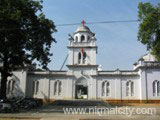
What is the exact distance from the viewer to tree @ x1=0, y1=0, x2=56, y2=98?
2202 cm

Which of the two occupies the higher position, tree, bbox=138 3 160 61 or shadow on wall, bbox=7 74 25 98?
tree, bbox=138 3 160 61

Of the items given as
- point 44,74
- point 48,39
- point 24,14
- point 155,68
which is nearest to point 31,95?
point 44,74

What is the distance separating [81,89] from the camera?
4131cm

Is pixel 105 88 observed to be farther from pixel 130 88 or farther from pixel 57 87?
pixel 57 87

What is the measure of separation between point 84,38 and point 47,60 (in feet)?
52.0

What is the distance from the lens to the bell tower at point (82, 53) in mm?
39156

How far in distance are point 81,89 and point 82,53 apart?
684 centimetres

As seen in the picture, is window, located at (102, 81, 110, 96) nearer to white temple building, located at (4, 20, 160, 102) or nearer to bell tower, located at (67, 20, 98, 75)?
white temple building, located at (4, 20, 160, 102)

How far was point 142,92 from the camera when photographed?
37.7 metres

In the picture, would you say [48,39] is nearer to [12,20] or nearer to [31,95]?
[12,20]

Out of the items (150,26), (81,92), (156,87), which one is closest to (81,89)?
(81,92)

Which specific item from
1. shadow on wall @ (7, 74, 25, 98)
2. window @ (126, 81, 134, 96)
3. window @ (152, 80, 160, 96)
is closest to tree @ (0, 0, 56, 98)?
shadow on wall @ (7, 74, 25, 98)

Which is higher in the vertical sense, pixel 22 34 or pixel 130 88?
pixel 22 34

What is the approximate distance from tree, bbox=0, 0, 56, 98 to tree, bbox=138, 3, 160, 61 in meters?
10.4
